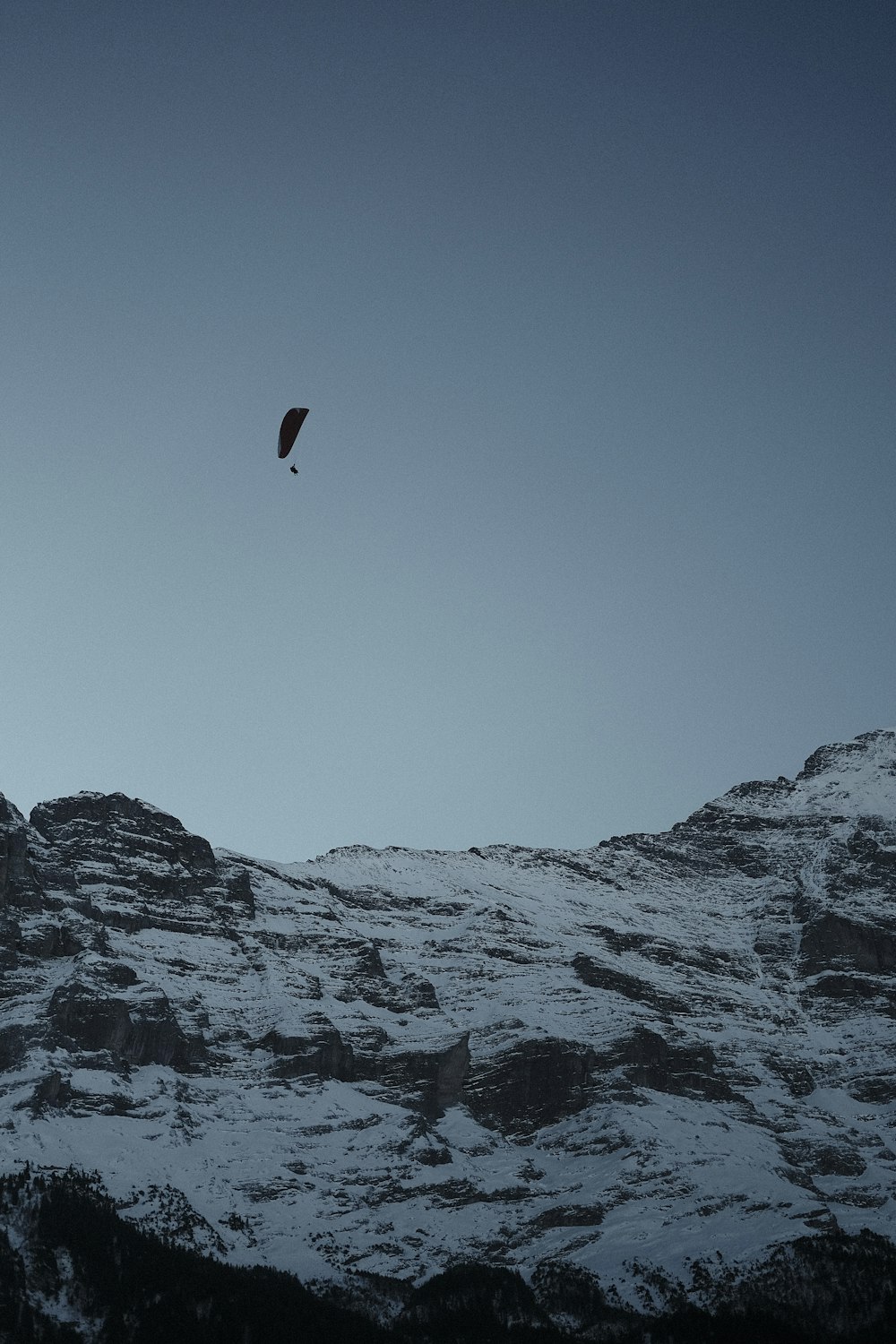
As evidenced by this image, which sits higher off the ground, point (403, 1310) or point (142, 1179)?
point (142, 1179)

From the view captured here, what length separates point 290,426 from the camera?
107 meters

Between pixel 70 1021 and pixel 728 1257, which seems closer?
pixel 728 1257

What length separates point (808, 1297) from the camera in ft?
486

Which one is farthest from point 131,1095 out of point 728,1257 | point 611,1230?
point 728,1257

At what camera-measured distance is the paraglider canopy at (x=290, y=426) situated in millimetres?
105812

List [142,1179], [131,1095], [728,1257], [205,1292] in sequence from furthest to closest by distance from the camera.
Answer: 1. [131,1095]
2. [142,1179]
3. [728,1257]
4. [205,1292]

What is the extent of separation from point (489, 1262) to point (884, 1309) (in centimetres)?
4558

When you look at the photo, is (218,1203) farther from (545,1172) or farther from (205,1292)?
(545,1172)

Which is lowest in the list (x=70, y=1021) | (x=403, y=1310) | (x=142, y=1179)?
(x=403, y=1310)

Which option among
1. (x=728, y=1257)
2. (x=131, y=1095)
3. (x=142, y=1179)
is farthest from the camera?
(x=131, y=1095)

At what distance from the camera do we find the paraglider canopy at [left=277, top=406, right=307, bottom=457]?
105812 millimetres

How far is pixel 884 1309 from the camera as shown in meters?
144

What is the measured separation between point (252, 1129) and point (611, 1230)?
174 ft

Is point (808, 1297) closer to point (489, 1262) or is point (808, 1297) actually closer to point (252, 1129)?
point (489, 1262)
